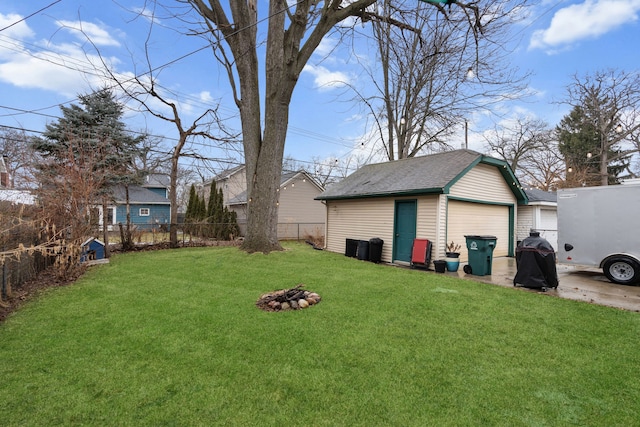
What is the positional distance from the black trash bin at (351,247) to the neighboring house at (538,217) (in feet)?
24.2

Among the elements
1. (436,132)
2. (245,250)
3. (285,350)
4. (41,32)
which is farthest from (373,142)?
(285,350)

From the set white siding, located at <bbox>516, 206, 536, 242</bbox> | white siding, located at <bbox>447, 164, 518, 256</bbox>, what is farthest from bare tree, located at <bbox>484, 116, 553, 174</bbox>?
white siding, located at <bbox>447, 164, 518, 256</bbox>

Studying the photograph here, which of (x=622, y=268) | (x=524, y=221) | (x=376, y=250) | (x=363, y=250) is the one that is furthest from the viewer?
(x=524, y=221)

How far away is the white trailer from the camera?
708 cm

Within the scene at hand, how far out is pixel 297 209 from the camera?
1967cm

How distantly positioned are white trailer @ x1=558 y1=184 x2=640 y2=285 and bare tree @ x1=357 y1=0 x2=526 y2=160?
7148mm

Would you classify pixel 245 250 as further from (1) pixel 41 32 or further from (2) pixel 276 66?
(1) pixel 41 32

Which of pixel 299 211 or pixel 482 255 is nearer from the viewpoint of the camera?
pixel 482 255

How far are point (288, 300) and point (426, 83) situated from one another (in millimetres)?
15846

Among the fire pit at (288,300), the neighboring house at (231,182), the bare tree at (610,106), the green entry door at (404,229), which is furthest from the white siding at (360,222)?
the bare tree at (610,106)

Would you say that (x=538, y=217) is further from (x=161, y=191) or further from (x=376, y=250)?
(x=161, y=191)

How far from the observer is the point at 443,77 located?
634 inches

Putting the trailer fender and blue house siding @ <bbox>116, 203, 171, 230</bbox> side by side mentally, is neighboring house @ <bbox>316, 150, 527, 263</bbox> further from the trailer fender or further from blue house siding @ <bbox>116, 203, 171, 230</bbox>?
blue house siding @ <bbox>116, 203, 171, 230</bbox>

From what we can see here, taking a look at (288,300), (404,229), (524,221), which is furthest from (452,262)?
(524,221)
